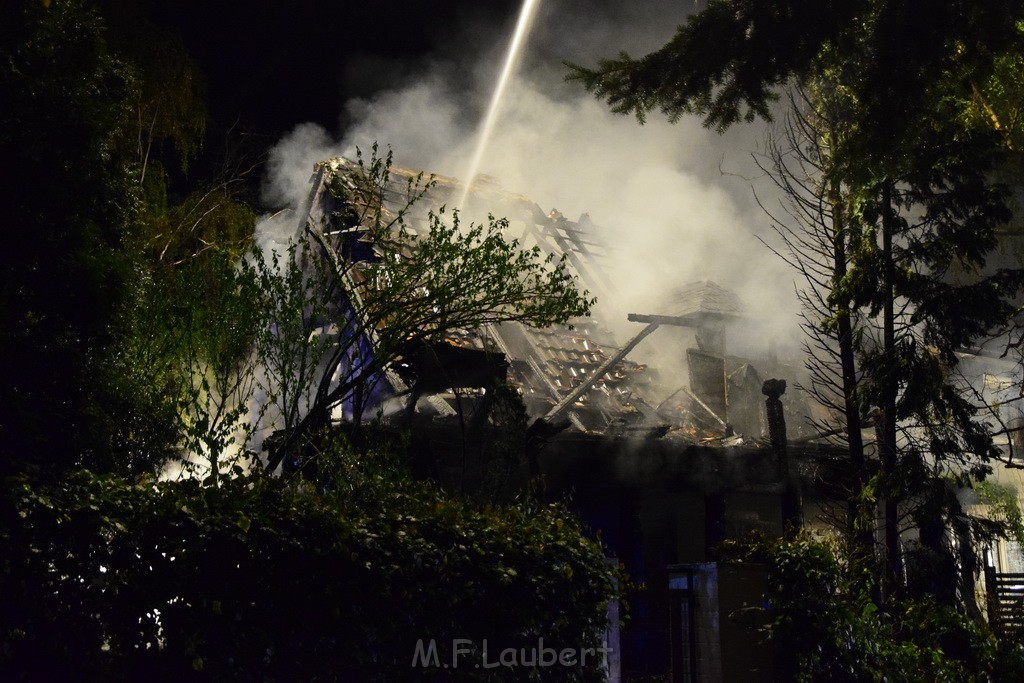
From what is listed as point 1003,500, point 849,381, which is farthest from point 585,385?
point 1003,500

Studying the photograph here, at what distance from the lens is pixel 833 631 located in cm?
702

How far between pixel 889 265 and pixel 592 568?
553cm

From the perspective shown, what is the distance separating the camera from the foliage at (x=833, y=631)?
7020 millimetres

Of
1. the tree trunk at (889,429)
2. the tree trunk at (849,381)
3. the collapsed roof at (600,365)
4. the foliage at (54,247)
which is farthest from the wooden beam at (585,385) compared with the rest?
the foliage at (54,247)

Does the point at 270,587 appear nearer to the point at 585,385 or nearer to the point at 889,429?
the point at 889,429

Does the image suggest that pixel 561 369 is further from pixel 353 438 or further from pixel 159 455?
pixel 159 455

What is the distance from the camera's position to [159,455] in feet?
31.3

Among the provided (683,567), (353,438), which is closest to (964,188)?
(683,567)

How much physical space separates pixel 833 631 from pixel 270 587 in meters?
4.88

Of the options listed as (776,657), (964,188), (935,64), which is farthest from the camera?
(964,188)

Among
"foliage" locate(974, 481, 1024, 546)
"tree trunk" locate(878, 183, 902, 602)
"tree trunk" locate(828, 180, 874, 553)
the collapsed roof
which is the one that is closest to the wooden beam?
the collapsed roof

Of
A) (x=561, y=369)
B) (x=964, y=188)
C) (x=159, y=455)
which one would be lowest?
(x=159, y=455)

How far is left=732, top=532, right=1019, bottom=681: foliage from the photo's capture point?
7.02 meters

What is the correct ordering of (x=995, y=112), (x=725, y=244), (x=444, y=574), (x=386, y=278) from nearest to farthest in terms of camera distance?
(x=444, y=574), (x=386, y=278), (x=995, y=112), (x=725, y=244)
